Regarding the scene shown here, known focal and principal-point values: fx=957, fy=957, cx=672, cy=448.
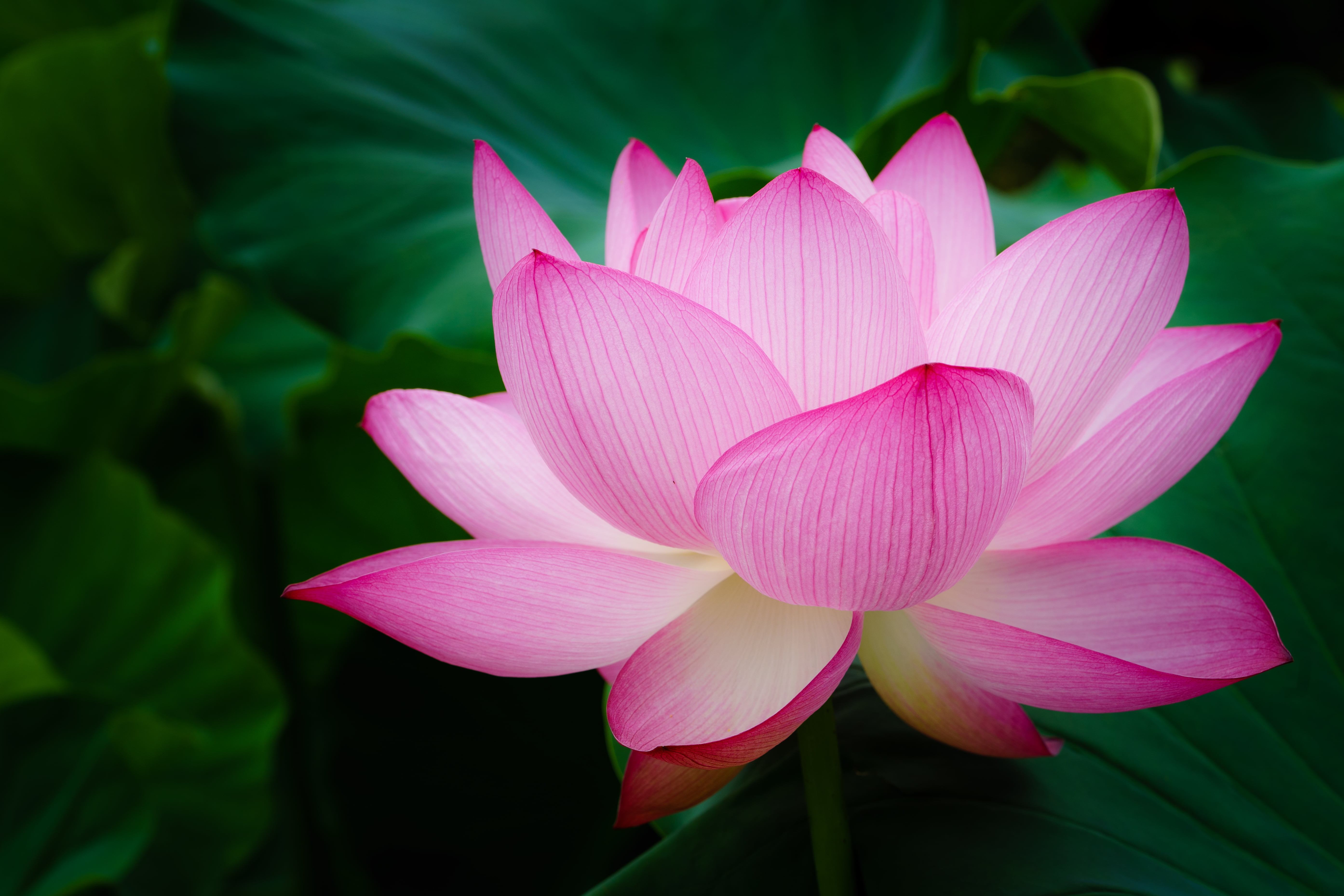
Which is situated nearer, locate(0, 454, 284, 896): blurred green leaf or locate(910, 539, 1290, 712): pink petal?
locate(910, 539, 1290, 712): pink petal

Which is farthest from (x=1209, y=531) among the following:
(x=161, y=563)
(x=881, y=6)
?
(x=161, y=563)

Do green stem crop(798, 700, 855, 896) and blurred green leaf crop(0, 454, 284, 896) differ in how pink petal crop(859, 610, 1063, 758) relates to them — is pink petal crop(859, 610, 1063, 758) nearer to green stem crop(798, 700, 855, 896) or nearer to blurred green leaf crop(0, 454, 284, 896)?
green stem crop(798, 700, 855, 896)

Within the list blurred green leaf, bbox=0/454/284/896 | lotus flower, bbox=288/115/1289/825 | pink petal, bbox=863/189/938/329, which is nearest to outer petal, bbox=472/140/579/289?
lotus flower, bbox=288/115/1289/825

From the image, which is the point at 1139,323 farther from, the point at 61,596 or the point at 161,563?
the point at 61,596

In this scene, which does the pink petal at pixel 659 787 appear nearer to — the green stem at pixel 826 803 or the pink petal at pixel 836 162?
the green stem at pixel 826 803

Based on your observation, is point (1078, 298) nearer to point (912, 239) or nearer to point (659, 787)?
point (912, 239)

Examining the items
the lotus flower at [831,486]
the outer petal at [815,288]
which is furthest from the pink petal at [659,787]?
the outer petal at [815,288]
